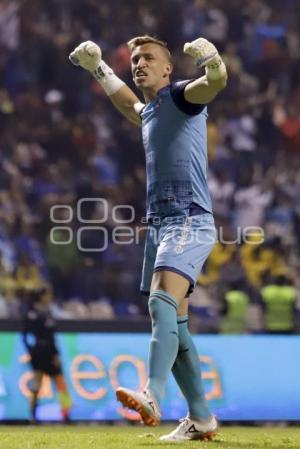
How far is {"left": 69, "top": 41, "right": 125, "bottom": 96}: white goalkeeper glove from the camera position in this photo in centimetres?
753

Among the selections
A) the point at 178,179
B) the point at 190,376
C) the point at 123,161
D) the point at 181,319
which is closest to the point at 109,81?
the point at 178,179

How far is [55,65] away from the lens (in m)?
17.0

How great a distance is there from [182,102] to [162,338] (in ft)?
4.55

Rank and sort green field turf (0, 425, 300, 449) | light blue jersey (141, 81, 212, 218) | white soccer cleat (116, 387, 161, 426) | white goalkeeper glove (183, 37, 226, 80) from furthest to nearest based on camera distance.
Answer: light blue jersey (141, 81, 212, 218) < green field turf (0, 425, 300, 449) < white goalkeeper glove (183, 37, 226, 80) < white soccer cleat (116, 387, 161, 426)

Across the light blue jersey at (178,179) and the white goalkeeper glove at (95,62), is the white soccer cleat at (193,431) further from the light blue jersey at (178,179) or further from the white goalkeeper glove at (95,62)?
the white goalkeeper glove at (95,62)

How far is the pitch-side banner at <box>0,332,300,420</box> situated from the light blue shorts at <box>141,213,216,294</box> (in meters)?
5.33

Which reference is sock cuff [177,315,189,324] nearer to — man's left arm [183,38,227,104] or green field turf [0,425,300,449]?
green field turf [0,425,300,449]

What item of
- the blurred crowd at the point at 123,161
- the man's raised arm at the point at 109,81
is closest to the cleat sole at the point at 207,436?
the man's raised arm at the point at 109,81

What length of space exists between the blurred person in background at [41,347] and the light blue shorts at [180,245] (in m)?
5.44

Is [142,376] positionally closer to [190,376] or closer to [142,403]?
[190,376]

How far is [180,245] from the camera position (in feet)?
21.6

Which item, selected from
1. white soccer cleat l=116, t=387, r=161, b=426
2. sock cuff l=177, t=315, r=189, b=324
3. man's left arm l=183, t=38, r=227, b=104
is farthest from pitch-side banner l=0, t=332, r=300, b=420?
man's left arm l=183, t=38, r=227, b=104

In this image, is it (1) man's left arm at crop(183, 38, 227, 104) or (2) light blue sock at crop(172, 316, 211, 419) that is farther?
(2) light blue sock at crop(172, 316, 211, 419)

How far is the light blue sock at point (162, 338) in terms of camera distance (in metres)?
6.32
